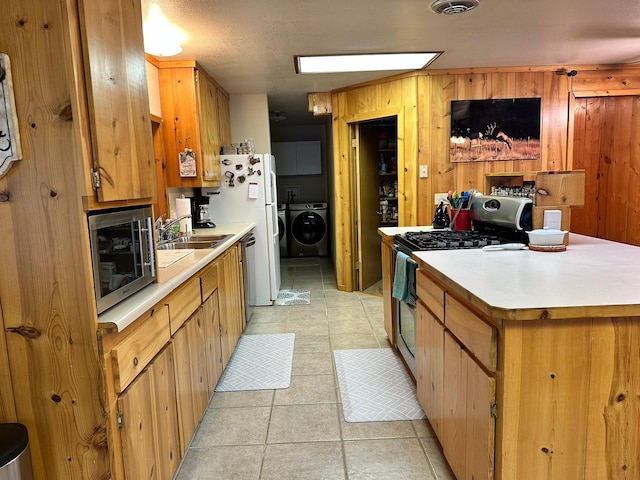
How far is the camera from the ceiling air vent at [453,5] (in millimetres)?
2279

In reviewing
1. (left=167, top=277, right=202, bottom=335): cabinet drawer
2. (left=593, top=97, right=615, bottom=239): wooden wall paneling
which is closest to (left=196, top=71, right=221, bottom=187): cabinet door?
(left=167, top=277, right=202, bottom=335): cabinet drawer

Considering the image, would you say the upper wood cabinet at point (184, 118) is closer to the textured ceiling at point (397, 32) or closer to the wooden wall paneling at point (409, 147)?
the textured ceiling at point (397, 32)

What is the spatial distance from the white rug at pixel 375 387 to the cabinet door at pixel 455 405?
52cm

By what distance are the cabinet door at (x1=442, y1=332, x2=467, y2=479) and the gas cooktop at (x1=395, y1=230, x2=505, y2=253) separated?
0.62 meters

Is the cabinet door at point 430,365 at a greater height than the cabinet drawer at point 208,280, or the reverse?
the cabinet drawer at point 208,280

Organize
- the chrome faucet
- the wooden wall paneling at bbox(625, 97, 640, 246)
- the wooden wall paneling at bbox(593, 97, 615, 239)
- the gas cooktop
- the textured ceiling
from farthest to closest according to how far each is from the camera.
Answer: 1. the wooden wall paneling at bbox(593, 97, 615, 239)
2. the wooden wall paneling at bbox(625, 97, 640, 246)
3. the chrome faucet
4. the textured ceiling
5. the gas cooktop

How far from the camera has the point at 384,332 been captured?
3.37m

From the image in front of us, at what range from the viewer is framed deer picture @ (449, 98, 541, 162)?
3.88 meters

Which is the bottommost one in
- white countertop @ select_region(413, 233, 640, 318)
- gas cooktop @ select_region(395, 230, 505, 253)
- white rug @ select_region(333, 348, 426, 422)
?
white rug @ select_region(333, 348, 426, 422)

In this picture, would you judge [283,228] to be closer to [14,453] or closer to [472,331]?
[472,331]

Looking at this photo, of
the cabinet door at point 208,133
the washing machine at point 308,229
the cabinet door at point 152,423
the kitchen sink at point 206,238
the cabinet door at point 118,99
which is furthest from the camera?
the washing machine at point 308,229

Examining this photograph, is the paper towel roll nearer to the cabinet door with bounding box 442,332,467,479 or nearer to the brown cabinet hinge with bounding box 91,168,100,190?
the brown cabinet hinge with bounding box 91,168,100,190

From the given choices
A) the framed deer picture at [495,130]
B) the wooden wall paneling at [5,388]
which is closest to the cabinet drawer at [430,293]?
the wooden wall paneling at [5,388]

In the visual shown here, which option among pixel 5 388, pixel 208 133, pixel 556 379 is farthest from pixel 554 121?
pixel 5 388
